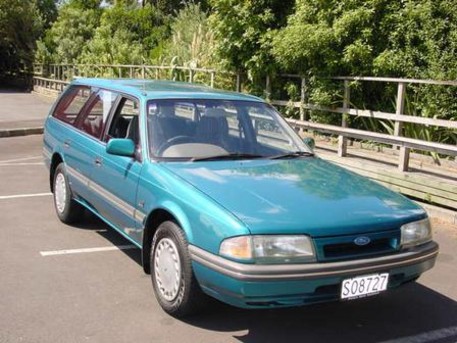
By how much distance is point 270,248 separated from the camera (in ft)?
11.7

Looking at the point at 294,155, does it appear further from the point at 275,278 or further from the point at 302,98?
the point at 302,98

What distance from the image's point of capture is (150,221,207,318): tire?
13.0 feet

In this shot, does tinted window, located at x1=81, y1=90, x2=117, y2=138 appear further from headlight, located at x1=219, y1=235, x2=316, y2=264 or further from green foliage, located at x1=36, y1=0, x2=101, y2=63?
green foliage, located at x1=36, y1=0, x2=101, y2=63

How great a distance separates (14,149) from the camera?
1292 centimetres

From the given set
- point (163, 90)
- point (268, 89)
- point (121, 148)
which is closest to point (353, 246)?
point (121, 148)

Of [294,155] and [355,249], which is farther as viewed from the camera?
[294,155]

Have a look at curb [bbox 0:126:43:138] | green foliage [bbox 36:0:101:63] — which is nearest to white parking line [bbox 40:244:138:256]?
curb [bbox 0:126:43:138]

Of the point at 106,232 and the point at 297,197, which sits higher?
the point at 297,197

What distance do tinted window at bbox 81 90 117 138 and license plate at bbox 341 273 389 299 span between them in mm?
2920

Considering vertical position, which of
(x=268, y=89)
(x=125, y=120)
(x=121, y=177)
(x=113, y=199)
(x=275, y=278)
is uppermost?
(x=268, y=89)

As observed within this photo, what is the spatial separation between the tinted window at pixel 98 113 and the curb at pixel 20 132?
996cm

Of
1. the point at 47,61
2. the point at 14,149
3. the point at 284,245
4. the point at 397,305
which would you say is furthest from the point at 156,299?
the point at 47,61

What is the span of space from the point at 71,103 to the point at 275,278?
397 cm

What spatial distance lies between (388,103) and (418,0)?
1.83 metres
